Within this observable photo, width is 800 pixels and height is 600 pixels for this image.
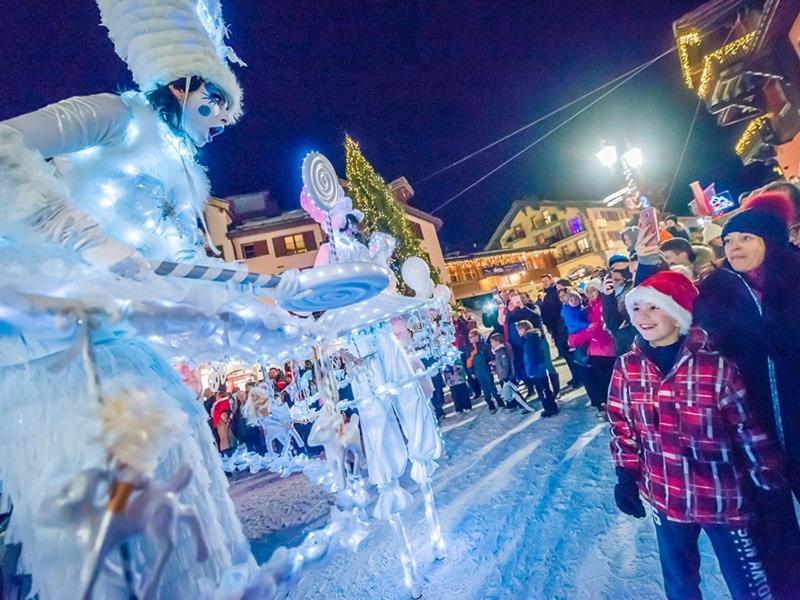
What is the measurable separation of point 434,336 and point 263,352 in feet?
11.0

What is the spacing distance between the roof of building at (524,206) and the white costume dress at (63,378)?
52913 millimetres

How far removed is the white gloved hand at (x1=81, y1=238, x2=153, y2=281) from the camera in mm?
1110

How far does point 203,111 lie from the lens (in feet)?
5.78

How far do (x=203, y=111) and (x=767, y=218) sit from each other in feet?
10.7

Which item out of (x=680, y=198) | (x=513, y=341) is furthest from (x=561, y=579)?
(x=680, y=198)

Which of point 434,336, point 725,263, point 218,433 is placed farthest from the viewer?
point 218,433

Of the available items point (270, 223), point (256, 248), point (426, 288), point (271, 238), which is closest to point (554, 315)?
point (426, 288)

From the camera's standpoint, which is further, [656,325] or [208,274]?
[656,325]

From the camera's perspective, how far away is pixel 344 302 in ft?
5.08

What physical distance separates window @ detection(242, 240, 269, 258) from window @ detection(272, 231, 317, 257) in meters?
0.65

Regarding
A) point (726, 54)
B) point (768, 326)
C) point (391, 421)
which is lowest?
point (391, 421)

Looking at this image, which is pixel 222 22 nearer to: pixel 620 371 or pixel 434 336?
pixel 620 371

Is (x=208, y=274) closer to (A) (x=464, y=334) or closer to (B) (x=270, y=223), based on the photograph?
(A) (x=464, y=334)

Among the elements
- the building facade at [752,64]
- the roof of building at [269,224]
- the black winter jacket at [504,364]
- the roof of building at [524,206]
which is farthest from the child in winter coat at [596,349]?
the roof of building at [524,206]
